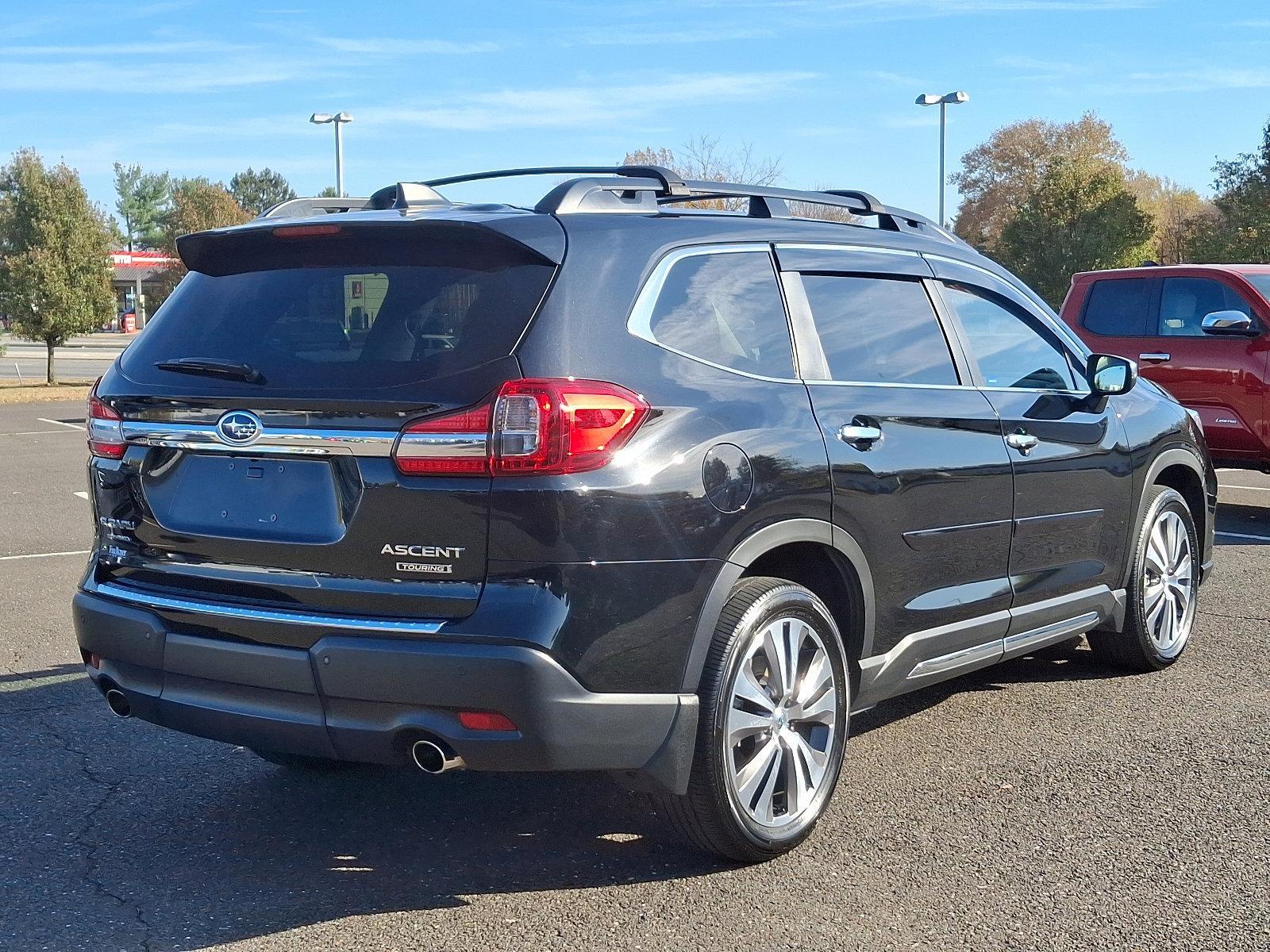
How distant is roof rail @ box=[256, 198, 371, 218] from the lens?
4.31 metres

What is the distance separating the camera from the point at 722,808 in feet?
12.4

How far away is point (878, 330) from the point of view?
4590mm

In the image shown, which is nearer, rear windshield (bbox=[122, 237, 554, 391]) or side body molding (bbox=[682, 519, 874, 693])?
rear windshield (bbox=[122, 237, 554, 391])

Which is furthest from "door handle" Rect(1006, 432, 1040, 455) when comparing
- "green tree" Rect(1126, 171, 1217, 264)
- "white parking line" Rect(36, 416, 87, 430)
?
"green tree" Rect(1126, 171, 1217, 264)

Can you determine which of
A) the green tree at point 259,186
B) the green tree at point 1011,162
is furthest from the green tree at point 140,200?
the green tree at point 1011,162

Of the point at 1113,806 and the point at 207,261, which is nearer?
the point at 207,261

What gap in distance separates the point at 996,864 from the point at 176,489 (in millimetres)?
2447

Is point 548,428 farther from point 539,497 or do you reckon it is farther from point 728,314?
point 728,314

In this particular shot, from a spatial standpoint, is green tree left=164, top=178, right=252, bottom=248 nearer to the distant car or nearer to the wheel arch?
the distant car

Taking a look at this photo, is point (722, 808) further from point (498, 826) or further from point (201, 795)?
point (201, 795)

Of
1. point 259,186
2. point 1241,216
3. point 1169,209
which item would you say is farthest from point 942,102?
point 259,186

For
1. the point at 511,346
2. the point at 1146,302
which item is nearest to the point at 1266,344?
the point at 1146,302

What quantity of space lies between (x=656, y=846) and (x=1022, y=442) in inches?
77.5

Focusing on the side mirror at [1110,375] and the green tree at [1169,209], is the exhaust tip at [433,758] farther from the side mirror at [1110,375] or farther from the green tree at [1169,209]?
the green tree at [1169,209]
